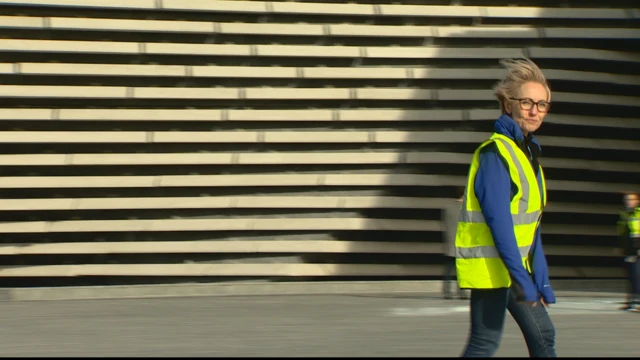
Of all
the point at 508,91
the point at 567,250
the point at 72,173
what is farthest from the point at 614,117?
the point at 508,91

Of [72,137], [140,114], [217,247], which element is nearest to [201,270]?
[217,247]

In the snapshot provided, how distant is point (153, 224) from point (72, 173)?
130 centimetres

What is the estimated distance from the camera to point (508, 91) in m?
4.88

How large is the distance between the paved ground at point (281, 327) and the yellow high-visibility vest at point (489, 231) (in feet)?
12.5

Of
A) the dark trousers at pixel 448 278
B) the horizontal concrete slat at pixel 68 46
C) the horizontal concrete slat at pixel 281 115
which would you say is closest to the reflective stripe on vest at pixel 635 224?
the dark trousers at pixel 448 278

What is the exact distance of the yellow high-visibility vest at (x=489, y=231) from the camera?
4688mm

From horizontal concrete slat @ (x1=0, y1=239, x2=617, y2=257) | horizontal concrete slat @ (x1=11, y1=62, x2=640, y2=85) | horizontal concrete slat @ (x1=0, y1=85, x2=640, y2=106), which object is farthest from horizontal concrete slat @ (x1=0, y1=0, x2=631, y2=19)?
horizontal concrete slat @ (x1=0, y1=239, x2=617, y2=257)

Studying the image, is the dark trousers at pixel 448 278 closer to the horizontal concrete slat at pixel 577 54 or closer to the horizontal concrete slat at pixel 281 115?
the horizontal concrete slat at pixel 281 115

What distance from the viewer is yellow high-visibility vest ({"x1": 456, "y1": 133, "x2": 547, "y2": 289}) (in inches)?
185

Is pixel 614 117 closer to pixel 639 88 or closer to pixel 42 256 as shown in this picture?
pixel 639 88

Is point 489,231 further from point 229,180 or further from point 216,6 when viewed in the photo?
point 216,6

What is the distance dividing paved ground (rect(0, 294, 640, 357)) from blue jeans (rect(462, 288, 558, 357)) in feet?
12.4

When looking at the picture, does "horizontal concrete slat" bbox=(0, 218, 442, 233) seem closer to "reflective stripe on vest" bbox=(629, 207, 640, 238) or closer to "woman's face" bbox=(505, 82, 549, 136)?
"reflective stripe on vest" bbox=(629, 207, 640, 238)

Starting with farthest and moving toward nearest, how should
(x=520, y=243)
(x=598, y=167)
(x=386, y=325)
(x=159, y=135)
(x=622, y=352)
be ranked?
(x=598, y=167), (x=159, y=135), (x=386, y=325), (x=622, y=352), (x=520, y=243)
